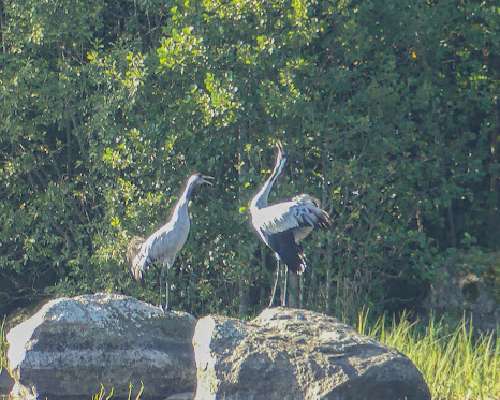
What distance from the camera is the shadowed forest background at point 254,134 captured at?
11.5 metres

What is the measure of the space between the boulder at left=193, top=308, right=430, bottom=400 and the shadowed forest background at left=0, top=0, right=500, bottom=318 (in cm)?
331

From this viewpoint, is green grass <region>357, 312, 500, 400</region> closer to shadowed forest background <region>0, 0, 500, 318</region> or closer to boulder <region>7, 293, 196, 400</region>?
boulder <region>7, 293, 196, 400</region>

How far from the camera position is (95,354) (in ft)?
30.1

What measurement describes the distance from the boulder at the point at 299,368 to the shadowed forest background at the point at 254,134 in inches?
130

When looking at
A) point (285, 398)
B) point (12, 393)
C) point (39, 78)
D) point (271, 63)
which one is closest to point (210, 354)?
point (285, 398)

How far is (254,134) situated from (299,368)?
169 inches

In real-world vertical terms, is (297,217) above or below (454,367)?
above

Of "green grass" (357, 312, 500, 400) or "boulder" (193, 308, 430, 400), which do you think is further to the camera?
"green grass" (357, 312, 500, 400)

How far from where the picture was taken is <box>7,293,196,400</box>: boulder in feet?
29.8

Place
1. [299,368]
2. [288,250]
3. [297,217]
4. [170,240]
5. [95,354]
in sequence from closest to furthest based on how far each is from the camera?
1. [299,368]
2. [95,354]
3. [297,217]
4. [288,250]
5. [170,240]

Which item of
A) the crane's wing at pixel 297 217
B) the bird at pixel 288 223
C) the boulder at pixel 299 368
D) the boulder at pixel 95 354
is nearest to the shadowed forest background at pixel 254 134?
the bird at pixel 288 223

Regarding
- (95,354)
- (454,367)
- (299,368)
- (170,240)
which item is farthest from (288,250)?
(299,368)

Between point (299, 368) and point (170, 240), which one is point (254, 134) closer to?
point (170, 240)

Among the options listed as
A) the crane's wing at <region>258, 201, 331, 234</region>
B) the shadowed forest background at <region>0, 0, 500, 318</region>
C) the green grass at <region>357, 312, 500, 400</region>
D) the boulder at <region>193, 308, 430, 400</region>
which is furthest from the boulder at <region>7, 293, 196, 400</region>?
the shadowed forest background at <region>0, 0, 500, 318</region>
